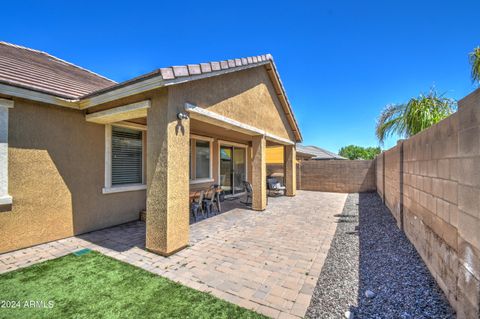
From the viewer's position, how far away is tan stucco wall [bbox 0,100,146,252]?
4.72 m

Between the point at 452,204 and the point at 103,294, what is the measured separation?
17.1ft

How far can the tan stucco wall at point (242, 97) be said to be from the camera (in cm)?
533

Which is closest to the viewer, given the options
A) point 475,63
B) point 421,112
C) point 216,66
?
point 475,63

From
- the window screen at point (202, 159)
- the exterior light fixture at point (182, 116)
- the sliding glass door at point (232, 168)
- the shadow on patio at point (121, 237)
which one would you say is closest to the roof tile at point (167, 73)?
the exterior light fixture at point (182, 116)

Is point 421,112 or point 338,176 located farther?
point 338,176

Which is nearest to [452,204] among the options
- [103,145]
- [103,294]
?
[103,294]

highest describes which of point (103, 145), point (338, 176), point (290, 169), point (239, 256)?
point (103, 145)

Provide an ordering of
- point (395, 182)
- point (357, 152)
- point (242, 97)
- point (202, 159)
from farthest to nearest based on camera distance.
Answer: point (357, 152), point (202, 159), point (242, 97), point (395, 182)

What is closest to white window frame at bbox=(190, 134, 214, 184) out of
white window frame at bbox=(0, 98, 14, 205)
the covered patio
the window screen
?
the covered patio

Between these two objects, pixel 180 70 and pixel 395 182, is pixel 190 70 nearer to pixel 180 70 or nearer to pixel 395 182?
pixel 180 70

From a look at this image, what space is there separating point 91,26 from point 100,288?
10572mm

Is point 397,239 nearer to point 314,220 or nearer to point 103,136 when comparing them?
point 314,220

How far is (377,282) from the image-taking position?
3.52 m

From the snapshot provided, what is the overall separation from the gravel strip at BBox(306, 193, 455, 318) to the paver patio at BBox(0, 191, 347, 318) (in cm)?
24
